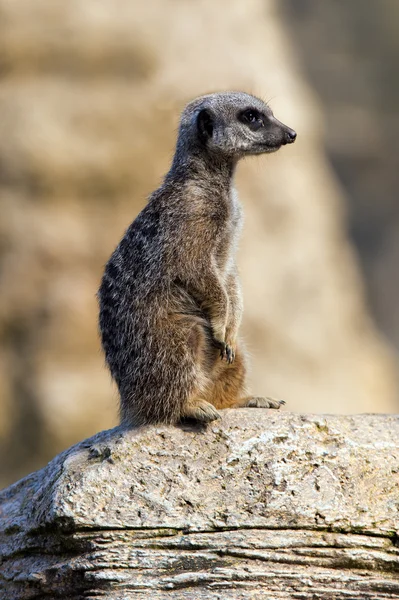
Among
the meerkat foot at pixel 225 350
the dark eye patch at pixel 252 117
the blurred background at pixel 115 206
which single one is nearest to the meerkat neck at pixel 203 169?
the dark eye patch at pixel 252 117

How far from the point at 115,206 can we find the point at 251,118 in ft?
17.7

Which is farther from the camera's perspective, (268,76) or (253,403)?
(268,76)

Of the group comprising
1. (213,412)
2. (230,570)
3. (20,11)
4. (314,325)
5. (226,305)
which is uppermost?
(20,11)

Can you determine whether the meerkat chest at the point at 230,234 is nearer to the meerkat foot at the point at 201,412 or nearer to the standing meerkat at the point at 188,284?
the standing meerkat at the point at 188,284

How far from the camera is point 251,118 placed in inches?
165

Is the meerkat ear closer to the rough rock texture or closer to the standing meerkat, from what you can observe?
the standing meerkat

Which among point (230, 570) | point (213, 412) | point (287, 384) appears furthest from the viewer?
point (287, 384)

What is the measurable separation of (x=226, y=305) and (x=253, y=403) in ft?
1.67

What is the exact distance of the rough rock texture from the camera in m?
3.56

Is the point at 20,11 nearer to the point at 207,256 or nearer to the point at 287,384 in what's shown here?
the point at 287,384

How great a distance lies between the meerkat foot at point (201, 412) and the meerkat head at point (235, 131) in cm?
114

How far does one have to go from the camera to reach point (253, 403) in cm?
421

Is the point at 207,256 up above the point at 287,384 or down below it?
below

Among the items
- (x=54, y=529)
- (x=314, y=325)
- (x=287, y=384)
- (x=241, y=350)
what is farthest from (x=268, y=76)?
(x=54, y=529)
